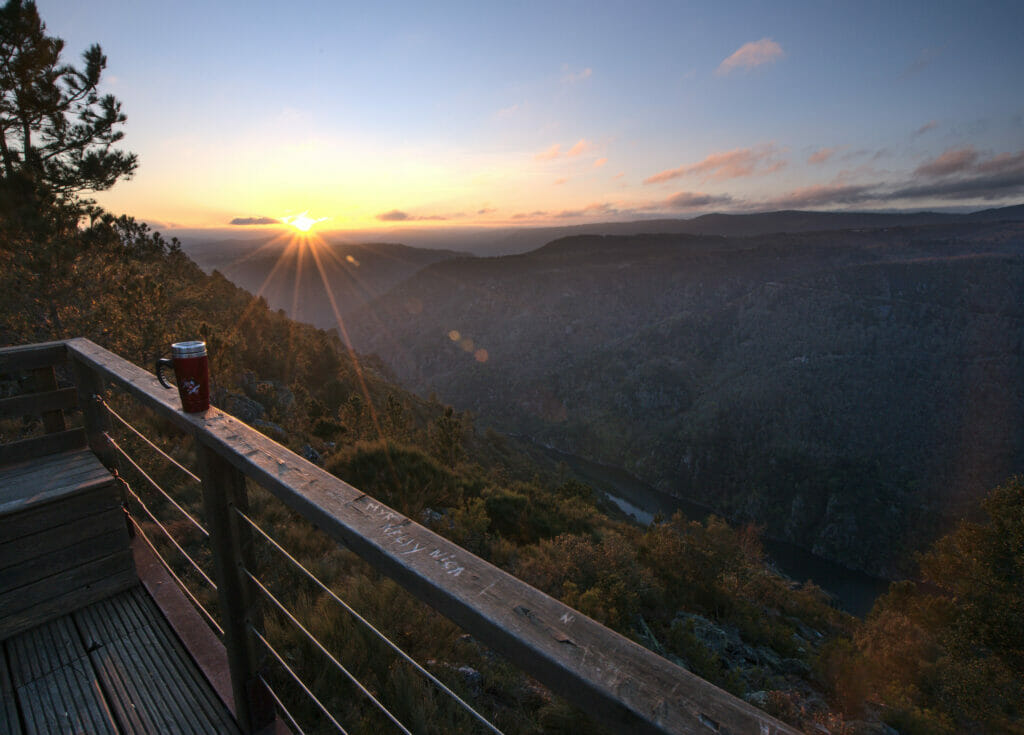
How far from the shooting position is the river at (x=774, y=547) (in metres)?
60.6

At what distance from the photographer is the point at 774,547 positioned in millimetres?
73938

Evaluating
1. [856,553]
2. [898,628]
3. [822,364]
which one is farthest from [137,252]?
[822,364]

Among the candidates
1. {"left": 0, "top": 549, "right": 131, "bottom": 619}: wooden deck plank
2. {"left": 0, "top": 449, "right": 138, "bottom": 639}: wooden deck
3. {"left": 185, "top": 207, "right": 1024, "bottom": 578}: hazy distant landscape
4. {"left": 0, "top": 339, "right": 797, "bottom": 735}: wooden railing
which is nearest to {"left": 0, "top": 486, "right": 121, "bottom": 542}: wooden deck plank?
{"left": 0, "top": 449, "right": 138, "bottom": 639}: wooden deck

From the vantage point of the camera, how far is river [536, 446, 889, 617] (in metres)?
60.6

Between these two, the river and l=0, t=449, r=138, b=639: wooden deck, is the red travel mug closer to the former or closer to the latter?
l=0, t=449, r=138, b=639: wooden deck

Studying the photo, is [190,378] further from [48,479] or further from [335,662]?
[48,479]

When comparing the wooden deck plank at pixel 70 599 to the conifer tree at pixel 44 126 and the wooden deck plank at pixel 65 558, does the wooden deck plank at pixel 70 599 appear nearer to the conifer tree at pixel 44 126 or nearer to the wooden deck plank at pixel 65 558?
the wooden deck plank at pixel 65 558

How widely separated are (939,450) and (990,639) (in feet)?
323

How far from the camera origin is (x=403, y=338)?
17288 centimetres

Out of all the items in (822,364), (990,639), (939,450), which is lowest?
(939,450)

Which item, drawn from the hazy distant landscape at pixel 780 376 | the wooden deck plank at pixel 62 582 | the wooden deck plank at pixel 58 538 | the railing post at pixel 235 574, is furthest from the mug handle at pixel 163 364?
the hazy distant landscape at pixel 780 376

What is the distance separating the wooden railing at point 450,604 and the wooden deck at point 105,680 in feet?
1.11

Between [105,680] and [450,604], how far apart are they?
→ 2.05 m

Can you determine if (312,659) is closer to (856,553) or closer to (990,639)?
(990,639)
